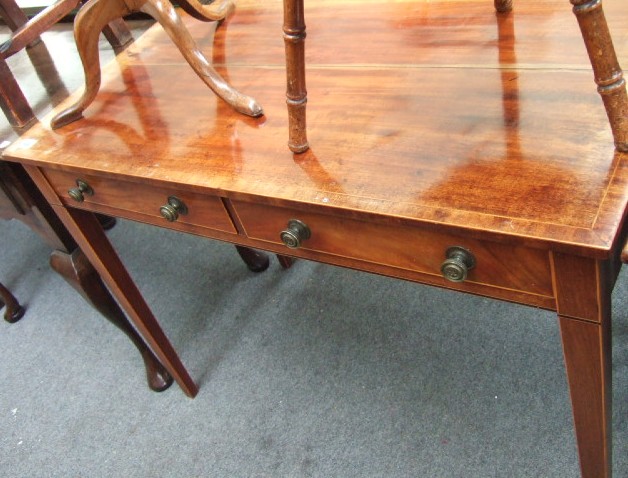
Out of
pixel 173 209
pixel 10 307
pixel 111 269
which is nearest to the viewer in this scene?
pixel 173 209

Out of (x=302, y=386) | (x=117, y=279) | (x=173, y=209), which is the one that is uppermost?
(x=173, y=209)

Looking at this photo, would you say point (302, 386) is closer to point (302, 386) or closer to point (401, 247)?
point (302, 386)

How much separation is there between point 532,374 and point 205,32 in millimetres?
949

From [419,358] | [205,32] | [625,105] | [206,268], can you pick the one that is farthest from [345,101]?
[206,268]

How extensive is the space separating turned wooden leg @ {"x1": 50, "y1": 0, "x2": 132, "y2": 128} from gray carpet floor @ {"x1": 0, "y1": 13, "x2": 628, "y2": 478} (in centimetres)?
20

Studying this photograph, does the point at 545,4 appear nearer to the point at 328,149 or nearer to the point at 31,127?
the point at 328,149

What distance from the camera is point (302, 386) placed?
1308 mm

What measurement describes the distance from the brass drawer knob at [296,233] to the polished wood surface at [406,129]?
6cm

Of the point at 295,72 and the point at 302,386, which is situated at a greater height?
the point at 295,72

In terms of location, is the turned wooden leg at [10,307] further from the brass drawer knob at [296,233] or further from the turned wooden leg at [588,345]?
the turned wooden leg at [588,345]

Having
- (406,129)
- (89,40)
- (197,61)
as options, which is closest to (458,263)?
(406,129)

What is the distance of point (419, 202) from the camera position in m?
0.61

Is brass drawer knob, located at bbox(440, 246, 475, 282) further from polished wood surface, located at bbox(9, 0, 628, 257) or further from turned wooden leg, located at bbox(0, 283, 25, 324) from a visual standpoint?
turned wooden leg, located at bbox(0, 283, 25, 324)

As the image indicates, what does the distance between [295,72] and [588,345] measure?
0.45 m
